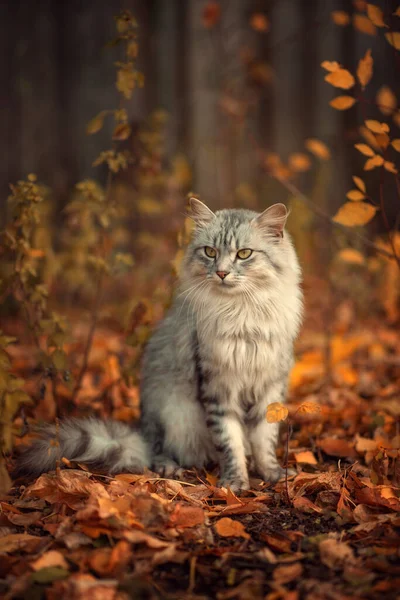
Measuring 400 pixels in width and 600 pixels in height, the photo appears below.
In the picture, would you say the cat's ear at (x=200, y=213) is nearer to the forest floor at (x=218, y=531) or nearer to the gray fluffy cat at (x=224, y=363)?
the gray fluffy cat at (x=224, y=363)

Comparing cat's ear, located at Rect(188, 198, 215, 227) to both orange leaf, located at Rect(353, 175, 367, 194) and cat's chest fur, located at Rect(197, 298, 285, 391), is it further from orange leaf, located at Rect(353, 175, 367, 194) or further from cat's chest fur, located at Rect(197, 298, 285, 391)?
orange leaf, located at Rect(353, 175, 367, 194)

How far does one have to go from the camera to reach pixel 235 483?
10.0 ft

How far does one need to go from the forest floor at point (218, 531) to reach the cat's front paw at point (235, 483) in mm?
60

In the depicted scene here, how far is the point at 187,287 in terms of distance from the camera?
11.1ft

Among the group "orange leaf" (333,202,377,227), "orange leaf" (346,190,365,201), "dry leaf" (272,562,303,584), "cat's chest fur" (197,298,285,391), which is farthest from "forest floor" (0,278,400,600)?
"orange leaf" (346,190,365,201)

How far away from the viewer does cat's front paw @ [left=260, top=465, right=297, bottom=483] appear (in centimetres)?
317

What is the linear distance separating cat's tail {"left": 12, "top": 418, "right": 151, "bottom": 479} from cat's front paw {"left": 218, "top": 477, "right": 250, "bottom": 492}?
47 centimetres

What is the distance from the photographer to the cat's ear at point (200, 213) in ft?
10.8

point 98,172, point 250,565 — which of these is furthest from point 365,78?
point 98,172

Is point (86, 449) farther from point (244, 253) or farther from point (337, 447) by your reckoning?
point (337, 447)

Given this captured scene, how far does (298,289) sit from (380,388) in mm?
1632

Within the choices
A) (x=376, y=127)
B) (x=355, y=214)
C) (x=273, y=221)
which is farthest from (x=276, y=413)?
(x=376, y=127)

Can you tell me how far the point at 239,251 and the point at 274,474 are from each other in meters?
1.25

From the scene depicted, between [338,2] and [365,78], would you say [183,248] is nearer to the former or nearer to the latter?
[365,78]
